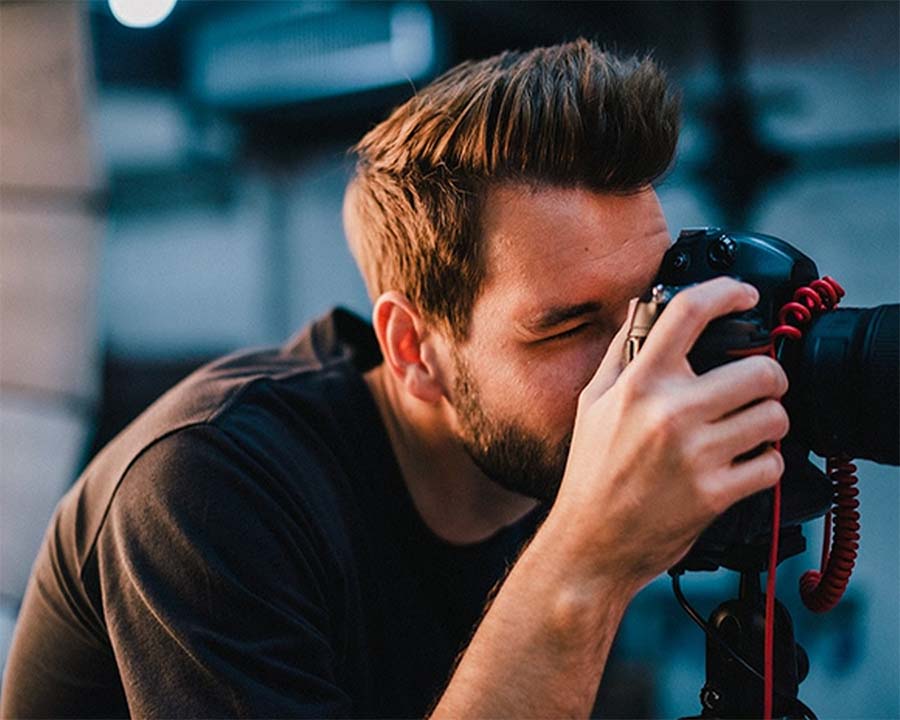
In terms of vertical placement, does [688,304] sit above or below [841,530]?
above

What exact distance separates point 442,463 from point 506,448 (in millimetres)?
159

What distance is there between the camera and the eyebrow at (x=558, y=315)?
93cm

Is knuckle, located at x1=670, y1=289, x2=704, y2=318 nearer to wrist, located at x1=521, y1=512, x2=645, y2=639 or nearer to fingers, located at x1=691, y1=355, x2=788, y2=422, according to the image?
fingers, located at x1=691, y1=355, x2=788, y2=422

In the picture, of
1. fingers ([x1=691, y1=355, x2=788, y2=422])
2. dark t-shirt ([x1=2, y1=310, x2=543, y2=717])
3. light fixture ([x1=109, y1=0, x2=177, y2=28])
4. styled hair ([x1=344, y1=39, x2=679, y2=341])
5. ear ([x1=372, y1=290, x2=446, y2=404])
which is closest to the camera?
fingers ([x1=691, y1=355, x2=788, y2=422])

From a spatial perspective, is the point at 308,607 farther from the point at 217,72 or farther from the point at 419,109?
the point at 217,72

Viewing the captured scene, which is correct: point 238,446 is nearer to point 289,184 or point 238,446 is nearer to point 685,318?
point 685,318

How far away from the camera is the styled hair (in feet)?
3.26

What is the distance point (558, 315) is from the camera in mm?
939

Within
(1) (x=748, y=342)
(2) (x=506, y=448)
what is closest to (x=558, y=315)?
(2) (x=506, y=448)

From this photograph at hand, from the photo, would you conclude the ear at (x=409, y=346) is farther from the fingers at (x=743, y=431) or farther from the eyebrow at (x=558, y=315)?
the fingers at (x=743, y=431)

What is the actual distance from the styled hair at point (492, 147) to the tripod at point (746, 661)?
1.30 feet

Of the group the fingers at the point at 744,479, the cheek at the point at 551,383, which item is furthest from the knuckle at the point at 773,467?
the cheek at the point at 551,383

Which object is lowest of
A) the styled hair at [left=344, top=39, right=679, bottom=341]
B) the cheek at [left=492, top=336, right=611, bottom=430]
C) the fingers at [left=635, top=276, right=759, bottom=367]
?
the cheek at [left=492, top=336, right=611, bottom=430]

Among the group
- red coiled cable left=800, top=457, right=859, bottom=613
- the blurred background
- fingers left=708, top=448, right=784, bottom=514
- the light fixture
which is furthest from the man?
the light fixture
